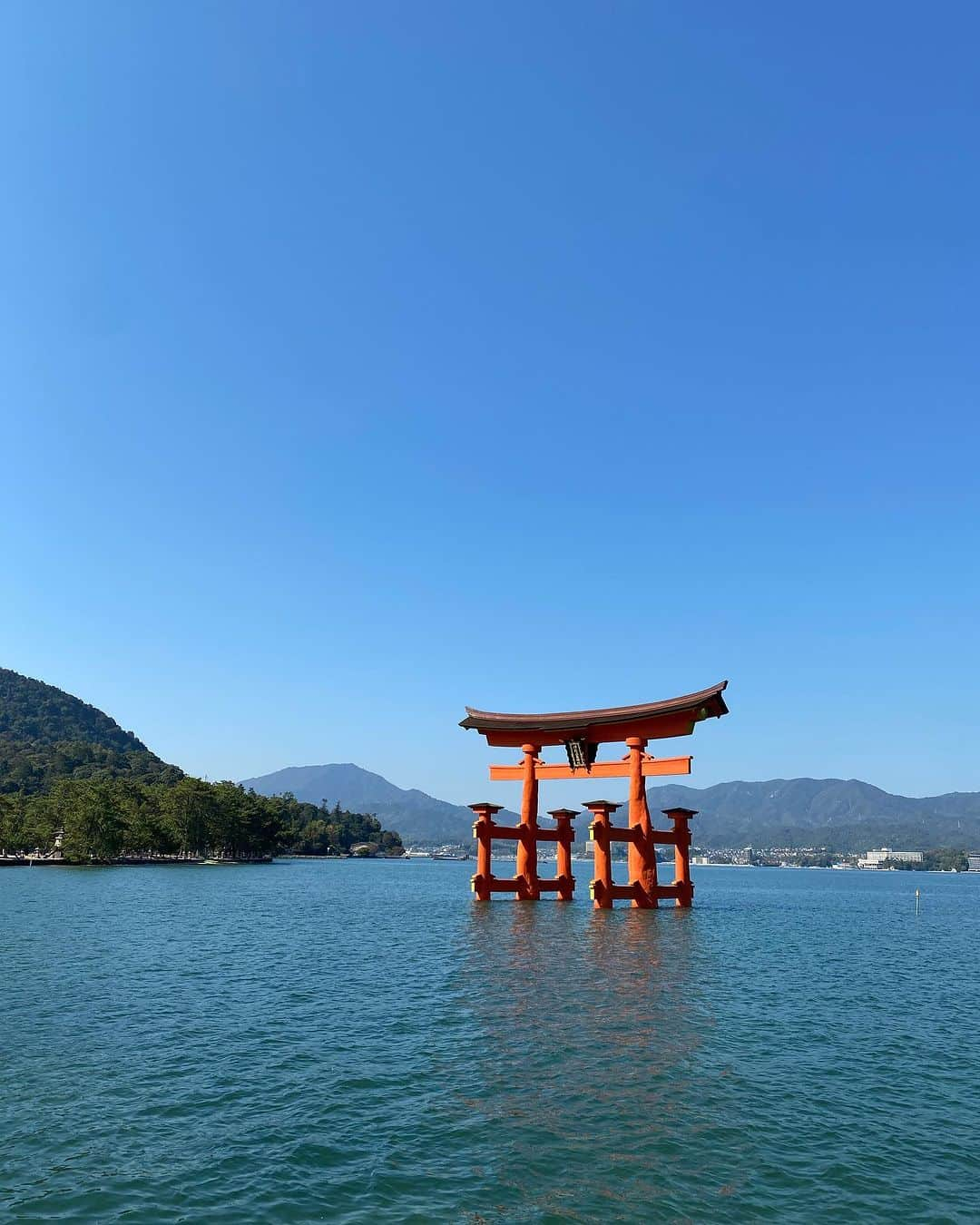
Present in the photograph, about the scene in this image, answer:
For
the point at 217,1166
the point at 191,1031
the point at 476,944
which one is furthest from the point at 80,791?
the point at 217,1166

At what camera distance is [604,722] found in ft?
138

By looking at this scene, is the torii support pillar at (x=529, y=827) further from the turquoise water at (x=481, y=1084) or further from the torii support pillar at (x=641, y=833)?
the turquoise water at (x=481, y=1084)

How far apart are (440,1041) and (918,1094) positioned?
8.51 m

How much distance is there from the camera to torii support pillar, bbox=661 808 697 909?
145ft

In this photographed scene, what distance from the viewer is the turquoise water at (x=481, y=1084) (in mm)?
9281

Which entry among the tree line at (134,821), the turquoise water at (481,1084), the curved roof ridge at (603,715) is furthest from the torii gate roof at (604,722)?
the tree line at (134,821)

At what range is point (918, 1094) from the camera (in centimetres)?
1361

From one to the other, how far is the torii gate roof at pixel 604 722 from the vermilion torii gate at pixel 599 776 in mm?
50

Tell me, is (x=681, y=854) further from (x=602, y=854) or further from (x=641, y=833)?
(x=602, y=854)

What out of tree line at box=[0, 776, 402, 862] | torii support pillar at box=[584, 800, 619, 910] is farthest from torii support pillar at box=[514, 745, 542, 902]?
tree line at box=[0, 776, 402, 862]

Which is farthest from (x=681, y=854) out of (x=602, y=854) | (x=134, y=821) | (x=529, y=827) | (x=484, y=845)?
(x=134, y=821)

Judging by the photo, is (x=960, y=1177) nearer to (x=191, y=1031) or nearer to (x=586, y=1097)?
(x=586, y=1097)

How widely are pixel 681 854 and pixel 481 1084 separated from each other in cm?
3491

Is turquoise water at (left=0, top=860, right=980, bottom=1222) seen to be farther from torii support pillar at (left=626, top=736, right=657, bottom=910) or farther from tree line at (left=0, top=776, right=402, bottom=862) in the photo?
tree line at (left=0, top=776, right=402, bottom=862)
